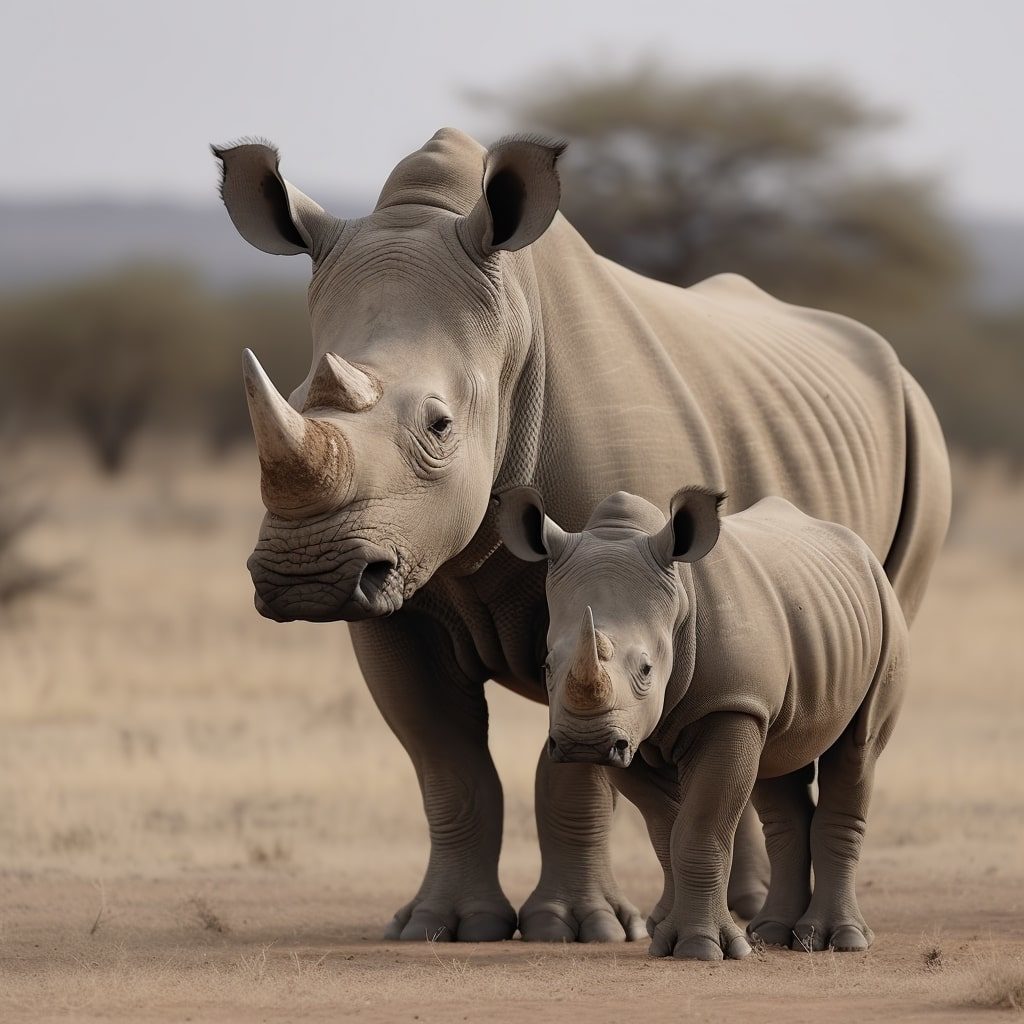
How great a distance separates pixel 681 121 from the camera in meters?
28.7

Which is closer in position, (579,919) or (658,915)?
(658,915)

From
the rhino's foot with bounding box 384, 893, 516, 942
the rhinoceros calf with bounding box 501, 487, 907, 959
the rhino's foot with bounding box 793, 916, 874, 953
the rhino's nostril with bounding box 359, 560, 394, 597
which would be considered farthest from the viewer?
the rhino's foot with bounding box 384, 893, 516, 942

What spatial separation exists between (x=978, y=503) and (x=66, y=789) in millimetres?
24575

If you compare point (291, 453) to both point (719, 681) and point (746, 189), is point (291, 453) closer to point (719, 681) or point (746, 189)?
point (719, 681)

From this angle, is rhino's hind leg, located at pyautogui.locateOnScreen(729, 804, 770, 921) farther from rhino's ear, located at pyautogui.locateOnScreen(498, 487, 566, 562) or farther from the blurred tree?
the blurred tree

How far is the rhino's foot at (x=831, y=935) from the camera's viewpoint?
695 centimetres

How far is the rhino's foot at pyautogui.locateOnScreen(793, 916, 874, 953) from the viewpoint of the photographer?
6945 mm

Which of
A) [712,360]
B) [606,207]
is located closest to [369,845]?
[712,360]

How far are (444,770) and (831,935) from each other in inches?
55.1

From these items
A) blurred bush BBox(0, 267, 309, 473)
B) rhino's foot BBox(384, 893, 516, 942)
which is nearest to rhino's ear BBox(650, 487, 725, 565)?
rhino's foot BBox(384, 893, 516, 942)

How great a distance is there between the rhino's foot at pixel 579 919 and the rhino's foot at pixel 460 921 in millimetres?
74

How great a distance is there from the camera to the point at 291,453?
5699mm

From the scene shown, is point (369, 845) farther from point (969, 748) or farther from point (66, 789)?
point (969, 748)

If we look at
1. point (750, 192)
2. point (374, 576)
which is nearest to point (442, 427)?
point (374, 576)
